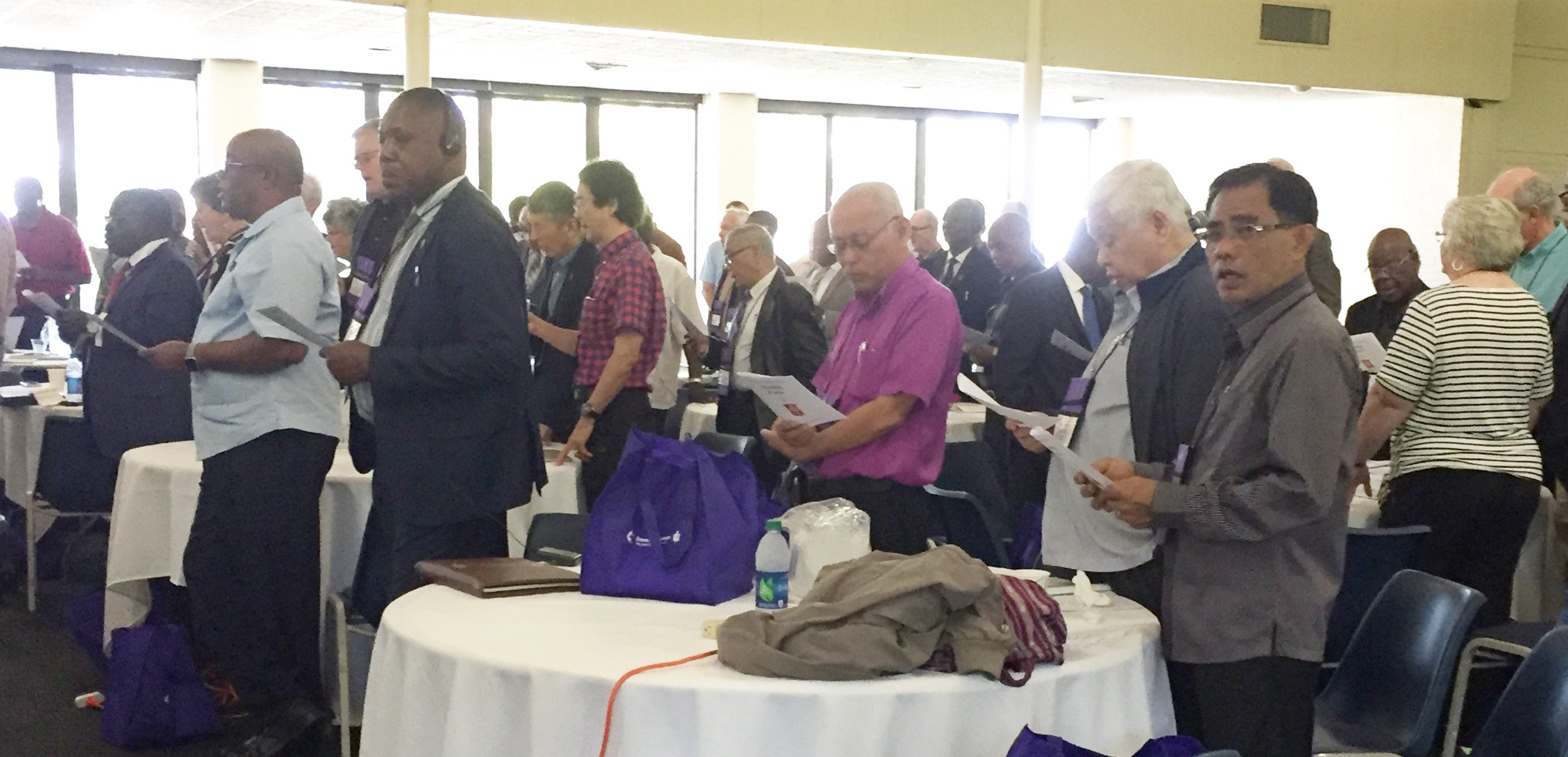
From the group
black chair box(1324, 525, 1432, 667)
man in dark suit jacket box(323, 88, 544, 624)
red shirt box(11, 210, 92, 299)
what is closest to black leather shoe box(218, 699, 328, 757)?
man in dark suit jacket box(323, 88, 544, 624)

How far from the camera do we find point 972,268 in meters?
6.60

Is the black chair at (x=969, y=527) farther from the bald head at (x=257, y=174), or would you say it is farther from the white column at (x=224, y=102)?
the white column at (x=224, y=102)

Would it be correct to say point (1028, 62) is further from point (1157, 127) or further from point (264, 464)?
point (264, 464)

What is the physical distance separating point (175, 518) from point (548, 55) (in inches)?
277

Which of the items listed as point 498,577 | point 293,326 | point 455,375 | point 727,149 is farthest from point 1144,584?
point 727,149

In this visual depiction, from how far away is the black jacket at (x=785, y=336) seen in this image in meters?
4.96

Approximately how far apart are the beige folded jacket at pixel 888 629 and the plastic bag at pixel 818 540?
0.50 metres

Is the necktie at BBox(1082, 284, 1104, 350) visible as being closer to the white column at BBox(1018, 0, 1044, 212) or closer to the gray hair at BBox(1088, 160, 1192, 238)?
the gray hair at BBox(1088, 160, 1192, 238)

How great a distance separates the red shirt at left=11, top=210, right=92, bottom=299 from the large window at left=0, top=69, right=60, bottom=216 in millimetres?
2358

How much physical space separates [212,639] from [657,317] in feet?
5.05

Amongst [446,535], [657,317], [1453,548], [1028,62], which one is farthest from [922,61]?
[446,535]

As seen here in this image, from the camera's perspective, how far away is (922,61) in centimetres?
1030

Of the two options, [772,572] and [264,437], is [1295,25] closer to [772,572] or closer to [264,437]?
[264,437]

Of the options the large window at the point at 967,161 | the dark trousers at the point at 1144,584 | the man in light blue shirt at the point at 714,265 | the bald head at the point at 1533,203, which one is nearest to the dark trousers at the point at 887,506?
the dark trousers at the point at 1144,584
